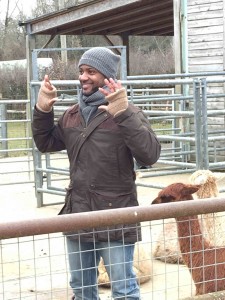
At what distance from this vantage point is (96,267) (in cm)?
331

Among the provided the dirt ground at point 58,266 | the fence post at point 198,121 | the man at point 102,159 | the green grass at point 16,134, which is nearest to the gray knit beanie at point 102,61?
the man at point 102,159

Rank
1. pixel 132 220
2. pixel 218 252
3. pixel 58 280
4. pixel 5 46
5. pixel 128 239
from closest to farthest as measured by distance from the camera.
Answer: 1. pixel 132 220
2. pixel 128 239
3. pixel 218 252
4. pixel 58 280
5. pixel 5 46

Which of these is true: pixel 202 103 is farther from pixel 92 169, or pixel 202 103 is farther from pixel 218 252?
pixel 92 169

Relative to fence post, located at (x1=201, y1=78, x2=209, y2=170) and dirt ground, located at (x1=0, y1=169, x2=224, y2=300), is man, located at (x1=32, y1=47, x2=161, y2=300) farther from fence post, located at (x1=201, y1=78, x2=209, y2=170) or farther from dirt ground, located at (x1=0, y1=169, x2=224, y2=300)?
fence post, located at (x1=201, y1=78, x2=209, y2=170)

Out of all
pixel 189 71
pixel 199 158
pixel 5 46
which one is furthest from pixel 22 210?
pixel 5 46

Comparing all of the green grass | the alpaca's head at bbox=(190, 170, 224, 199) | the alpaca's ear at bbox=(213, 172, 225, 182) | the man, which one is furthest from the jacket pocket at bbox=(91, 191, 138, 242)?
the green grass

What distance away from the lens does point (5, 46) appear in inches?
1476

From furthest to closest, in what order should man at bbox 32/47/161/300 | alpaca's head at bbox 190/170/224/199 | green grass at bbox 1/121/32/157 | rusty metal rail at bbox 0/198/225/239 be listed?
green grass at bbox 1/121/32/157 → alpaca's head at bbox 190/170/224/199 → man at bbox 32/47/161/300 → rusty metal rail at bbox 0/198/225/239

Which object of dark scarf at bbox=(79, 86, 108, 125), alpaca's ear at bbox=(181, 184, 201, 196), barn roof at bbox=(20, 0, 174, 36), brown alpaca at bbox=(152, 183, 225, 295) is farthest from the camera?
barn roof at bbox=(20, 0, 174, 36)

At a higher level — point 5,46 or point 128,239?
point 5,46

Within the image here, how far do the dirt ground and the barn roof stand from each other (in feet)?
10.7

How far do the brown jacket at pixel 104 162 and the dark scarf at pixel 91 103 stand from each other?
0.03 metres

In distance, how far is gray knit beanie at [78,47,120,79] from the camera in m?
3.51

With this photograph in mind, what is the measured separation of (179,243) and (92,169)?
3.51 feet
